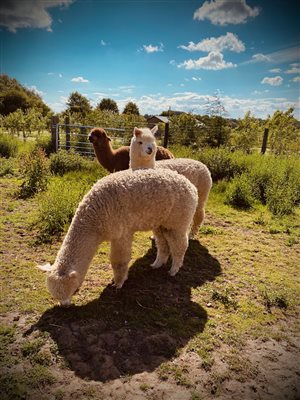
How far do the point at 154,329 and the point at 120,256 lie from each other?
938 mm

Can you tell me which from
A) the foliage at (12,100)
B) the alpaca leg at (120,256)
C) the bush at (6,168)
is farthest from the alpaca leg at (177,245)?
the foliage at (12,100)

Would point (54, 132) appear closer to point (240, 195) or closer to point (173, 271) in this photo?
point (240, 195)

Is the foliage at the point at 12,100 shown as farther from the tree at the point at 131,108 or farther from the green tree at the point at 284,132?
the green tree at the point at 284,132

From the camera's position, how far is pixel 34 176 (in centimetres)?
782

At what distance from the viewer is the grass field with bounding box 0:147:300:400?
8.54ft

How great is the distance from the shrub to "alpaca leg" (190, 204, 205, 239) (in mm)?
2661

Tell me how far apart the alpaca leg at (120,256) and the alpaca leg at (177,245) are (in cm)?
71

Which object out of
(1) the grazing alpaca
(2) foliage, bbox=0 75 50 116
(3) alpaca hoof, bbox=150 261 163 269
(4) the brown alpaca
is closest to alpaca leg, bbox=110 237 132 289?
(1) the grazing alpaca

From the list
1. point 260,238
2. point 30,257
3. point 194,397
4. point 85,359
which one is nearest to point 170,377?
point 194,397

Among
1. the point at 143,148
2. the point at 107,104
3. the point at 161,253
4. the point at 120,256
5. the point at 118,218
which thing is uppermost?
the point at 107,104

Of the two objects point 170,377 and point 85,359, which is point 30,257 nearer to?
point 85,359

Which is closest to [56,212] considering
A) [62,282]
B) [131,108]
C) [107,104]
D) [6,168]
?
[62,282]

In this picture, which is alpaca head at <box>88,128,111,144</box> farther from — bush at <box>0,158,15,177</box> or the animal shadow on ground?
the animal shadow on ground

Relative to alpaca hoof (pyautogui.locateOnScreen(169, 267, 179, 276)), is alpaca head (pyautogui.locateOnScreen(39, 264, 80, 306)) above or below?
above
